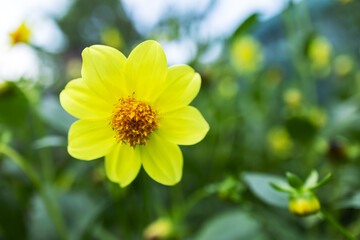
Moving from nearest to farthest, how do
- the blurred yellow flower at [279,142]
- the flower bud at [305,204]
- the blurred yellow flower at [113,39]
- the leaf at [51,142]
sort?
the flower bud at [305,204], the leaf at [51,142], the blurred yellow flower at [279,142], the blurred yellow flower at [113,39]

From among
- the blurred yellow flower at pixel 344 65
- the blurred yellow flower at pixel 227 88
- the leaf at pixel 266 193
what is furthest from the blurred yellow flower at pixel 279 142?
the leaf at pixel 266 193

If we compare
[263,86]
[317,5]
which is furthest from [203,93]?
[317,5]

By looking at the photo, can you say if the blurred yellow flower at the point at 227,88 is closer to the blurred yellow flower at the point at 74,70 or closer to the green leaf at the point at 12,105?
the blurred yellow flower at the point at 74,70

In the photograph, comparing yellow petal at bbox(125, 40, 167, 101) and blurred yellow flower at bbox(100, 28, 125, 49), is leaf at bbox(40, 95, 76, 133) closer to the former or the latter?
yellow petal at bbox(125, 40, 167, 101)

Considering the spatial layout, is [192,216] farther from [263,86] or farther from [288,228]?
[263,86]

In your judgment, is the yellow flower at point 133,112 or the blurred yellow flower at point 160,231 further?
the blurred yellow flower at point 160,231
